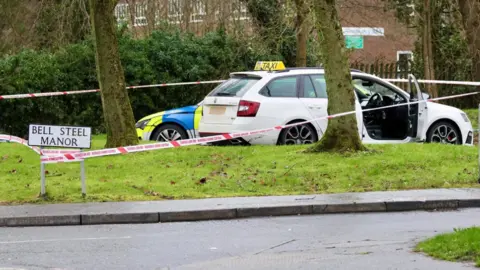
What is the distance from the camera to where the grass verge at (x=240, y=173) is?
13.1 m

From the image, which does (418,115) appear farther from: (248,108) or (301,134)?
(248,108)

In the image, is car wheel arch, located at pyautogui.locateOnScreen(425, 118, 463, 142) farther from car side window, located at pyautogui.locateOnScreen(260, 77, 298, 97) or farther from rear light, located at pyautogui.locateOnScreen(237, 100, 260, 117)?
rear light, located at pyautogui.locateOnScreen(237, 100, 260, 117)

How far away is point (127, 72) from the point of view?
76.7 feet

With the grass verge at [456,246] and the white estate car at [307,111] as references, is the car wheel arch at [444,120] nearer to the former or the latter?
the white estate car at [307,111]

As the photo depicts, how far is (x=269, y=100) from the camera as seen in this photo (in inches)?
632

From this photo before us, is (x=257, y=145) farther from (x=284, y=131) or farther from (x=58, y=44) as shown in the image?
(x=58, y=44)

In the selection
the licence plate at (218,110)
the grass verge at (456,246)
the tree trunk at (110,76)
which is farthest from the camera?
the licence plate at (218,110)

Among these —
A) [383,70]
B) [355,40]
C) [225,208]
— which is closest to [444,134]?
[225,208]

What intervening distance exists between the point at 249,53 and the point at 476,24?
6875mm

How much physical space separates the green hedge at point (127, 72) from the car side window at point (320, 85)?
25.3ft

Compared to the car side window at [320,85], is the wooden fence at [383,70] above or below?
above

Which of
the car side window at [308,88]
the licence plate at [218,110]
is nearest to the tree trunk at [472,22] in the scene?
the car side window at [308,88]

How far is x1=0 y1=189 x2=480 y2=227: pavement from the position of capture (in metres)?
11.3

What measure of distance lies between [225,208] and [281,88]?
17.1 ft
